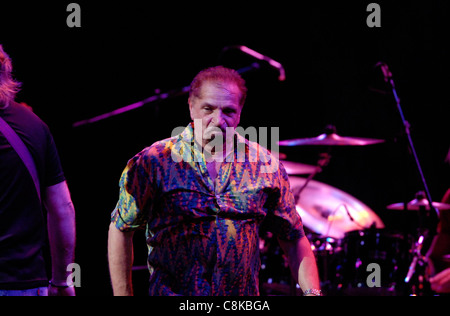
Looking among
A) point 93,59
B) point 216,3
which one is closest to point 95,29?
point 93,59

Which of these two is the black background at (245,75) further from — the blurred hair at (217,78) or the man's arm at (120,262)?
the man's arm at (120,262)

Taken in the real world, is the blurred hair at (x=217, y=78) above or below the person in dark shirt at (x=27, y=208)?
above

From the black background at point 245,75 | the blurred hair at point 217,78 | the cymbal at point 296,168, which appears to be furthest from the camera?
the cymbal at point 296,168

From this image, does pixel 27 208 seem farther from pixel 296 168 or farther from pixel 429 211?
pixel 296 168

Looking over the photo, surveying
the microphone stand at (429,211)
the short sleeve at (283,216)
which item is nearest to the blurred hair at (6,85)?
the short sleeve at (283,216)

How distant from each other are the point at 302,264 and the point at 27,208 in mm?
1147

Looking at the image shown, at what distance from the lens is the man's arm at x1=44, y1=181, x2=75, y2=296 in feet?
8.19

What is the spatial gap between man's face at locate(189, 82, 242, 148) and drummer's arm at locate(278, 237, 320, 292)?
1.80 feet

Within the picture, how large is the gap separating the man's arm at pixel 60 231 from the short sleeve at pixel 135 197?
1.39ft

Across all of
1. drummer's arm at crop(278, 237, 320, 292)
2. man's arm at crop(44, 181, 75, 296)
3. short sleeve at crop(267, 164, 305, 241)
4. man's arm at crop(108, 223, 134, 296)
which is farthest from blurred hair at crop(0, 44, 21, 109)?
drummer's arm at crop(278, 237, 320, 292)

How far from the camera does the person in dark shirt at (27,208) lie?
86.4 inches

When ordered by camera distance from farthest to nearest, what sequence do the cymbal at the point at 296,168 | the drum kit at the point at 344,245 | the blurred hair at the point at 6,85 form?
the cymbal at the point at 296,168 < the drum kit at the point at 344,245 < the blurred hair at the point at 6,85

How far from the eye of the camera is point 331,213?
6062 mm
